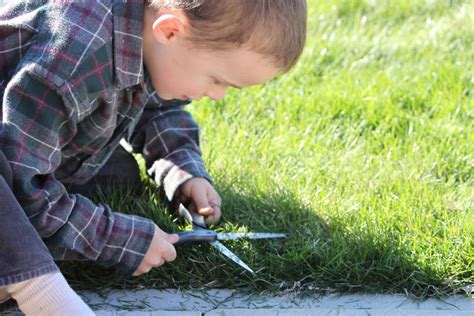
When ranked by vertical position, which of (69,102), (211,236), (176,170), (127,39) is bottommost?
(211,236)

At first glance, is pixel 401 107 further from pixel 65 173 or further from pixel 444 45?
pixel 65 173

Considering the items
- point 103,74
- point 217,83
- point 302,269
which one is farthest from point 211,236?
point 103,74

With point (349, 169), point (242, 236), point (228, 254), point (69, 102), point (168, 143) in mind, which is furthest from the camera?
point (349, 169)

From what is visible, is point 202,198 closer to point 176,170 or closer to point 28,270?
point 176,170

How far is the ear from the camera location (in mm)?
2166

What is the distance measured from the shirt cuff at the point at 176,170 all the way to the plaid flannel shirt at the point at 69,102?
30 cm

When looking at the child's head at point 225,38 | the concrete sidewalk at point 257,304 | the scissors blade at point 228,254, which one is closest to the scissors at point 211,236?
the scissors blade at point 228,254

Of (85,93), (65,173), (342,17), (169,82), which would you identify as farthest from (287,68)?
(342,17)

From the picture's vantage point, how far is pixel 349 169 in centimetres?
287

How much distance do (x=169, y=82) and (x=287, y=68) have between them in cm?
29

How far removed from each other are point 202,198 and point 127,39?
582mm

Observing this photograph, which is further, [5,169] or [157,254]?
[157,254]

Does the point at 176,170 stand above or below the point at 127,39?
below

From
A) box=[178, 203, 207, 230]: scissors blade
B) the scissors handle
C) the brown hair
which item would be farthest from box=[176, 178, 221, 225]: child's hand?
the brown hair
